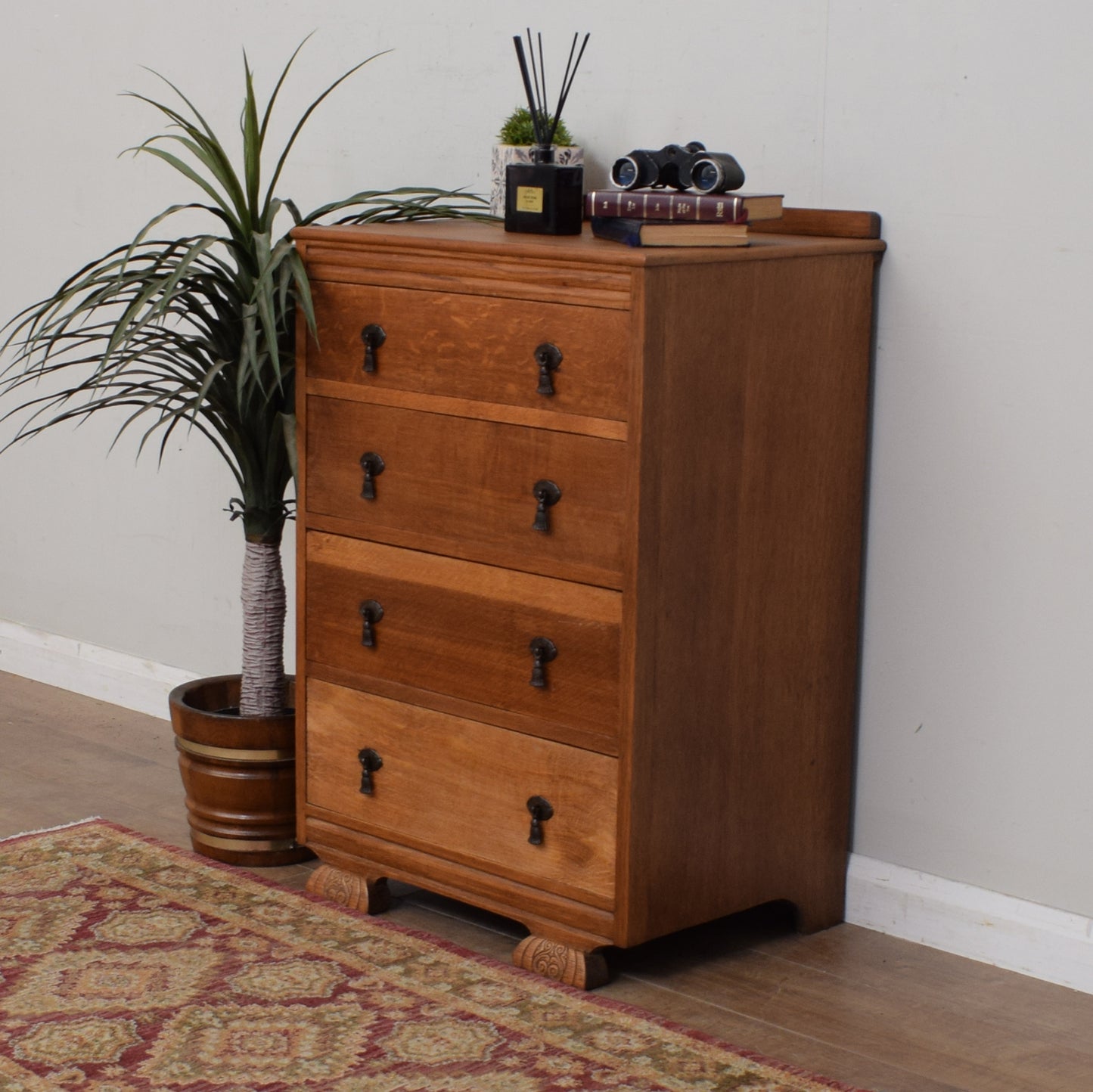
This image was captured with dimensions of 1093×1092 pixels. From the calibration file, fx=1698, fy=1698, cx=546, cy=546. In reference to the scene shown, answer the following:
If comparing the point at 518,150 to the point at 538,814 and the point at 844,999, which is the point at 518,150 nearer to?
the point at 538,814

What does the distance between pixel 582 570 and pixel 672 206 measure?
0.48 meters

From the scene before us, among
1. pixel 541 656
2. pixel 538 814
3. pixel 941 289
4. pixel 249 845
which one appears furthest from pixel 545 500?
pixel 249 845

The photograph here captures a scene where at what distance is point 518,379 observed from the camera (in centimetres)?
221

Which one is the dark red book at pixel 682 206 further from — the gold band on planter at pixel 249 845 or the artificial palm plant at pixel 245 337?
the gold band on planter at pixel 249 845

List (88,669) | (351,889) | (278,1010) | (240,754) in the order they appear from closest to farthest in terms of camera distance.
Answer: (278,1010)
(351,889)
(240,754)
(88,669)

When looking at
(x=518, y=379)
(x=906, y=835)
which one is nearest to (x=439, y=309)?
(x=518, y=379)

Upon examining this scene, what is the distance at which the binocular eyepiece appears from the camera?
7.23 feet

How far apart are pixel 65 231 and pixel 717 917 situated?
2079mm

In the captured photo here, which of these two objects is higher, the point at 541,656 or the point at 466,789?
the point at 541,656

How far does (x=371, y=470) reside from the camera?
7.84 feet

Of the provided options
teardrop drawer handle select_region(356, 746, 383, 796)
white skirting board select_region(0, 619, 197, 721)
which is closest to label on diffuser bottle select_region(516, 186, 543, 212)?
teardrop drawer handle select_region(356, 746, 383, 796)

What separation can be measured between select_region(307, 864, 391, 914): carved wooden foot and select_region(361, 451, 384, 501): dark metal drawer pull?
58 centimetres

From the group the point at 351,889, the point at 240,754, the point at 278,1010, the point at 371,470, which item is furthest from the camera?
the point at 240,754

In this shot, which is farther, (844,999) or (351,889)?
(351,889)
